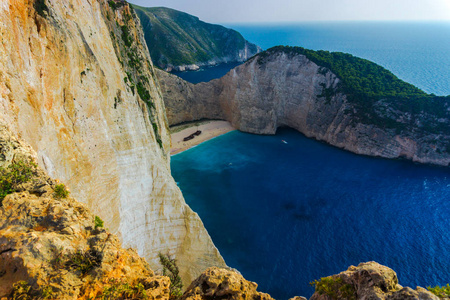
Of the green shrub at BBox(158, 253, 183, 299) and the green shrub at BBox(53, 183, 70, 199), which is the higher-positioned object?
the green shrub at BBox(53, 183, 70, 199)

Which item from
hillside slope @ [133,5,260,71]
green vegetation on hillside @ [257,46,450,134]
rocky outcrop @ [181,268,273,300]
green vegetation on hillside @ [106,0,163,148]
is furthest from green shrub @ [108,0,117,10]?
hillside slope @ [133,5,260,71]

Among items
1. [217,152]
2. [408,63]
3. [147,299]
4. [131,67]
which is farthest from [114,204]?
[408,63]

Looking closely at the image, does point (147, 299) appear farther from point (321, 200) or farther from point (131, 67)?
point (321, 200)

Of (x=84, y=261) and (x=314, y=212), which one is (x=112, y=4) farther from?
(x=314, y=212)

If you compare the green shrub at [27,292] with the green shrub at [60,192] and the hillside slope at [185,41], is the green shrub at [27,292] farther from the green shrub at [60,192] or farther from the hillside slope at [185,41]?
the hillside slope at [185,41]

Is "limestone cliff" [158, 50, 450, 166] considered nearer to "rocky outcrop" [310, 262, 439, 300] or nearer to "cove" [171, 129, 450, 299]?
"cove" [171, 129, 450, 299]

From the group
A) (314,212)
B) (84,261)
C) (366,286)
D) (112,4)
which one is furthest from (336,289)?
(112,4)
